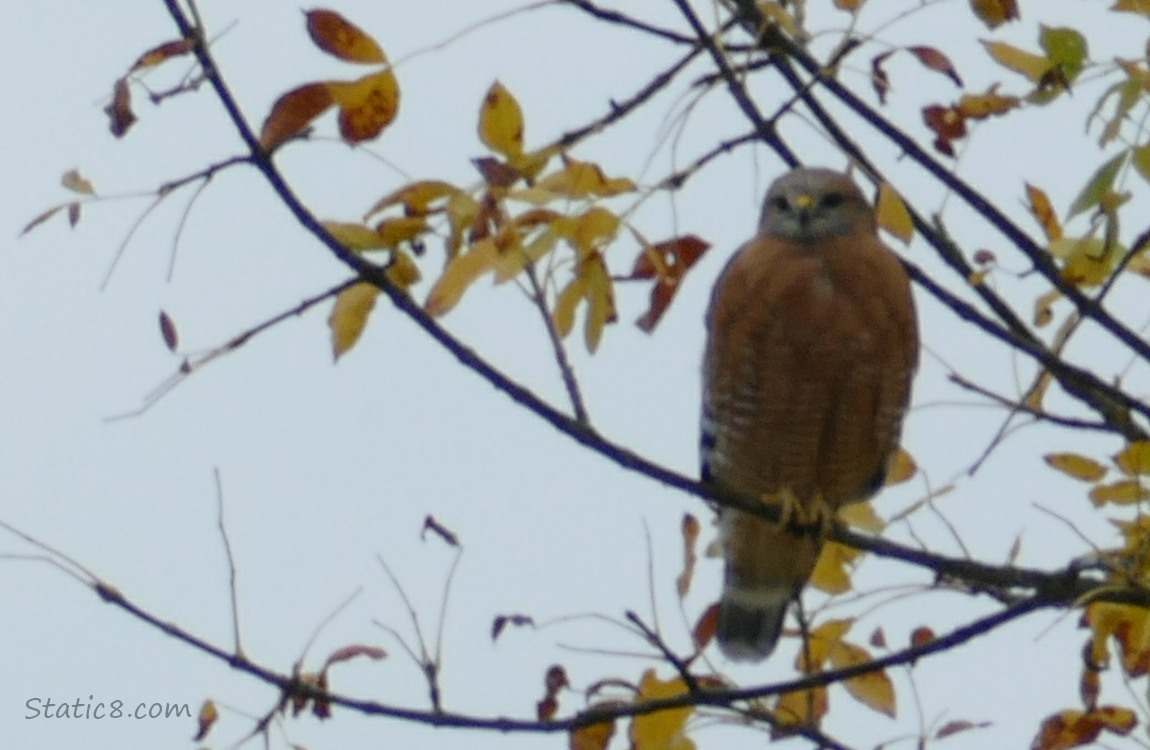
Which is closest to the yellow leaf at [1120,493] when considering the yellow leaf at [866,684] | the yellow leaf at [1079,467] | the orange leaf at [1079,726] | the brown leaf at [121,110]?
the yellow leaf at [1079,467]

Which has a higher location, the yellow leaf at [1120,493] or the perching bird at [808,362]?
the perching bird at [808,362]

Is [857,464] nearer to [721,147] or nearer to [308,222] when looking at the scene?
[721,147]

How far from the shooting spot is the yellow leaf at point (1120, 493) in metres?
3.20

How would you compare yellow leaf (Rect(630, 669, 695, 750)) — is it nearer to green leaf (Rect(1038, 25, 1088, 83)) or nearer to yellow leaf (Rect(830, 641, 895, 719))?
yellow leaf (Rect(830, 641, 895, 719))

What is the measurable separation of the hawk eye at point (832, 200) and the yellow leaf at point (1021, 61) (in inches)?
91.1

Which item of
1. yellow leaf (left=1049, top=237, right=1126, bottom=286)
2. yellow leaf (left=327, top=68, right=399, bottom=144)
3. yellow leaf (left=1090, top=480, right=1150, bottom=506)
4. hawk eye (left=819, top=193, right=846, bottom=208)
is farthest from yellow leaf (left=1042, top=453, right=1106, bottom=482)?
hawk eye (left=819, top=193, right=846, bottom=208)

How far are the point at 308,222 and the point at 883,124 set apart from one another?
1628 mm

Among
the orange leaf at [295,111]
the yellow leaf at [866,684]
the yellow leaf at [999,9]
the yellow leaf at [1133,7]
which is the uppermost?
the yellow leaf at [999,9]

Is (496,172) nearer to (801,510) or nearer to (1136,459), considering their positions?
(1136,459)

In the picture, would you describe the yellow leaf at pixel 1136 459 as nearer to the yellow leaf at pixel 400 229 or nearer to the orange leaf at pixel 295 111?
the yellow leaf at pixel 400 229

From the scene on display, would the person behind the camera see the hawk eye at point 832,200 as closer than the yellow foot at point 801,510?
No

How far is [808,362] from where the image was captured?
479 centimetres

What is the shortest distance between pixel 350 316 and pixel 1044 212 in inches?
59.9

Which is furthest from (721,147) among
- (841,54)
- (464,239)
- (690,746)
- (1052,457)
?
(690,746)
